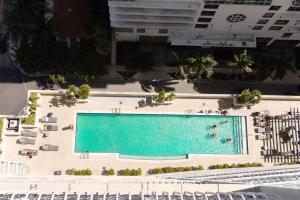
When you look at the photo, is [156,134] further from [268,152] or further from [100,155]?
[268,152]

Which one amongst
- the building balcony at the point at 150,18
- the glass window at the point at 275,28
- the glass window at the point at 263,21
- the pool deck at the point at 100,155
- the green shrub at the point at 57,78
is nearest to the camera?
the building balcony at the point at 150,18

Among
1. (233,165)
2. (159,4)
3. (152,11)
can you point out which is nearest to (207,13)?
(159,4)

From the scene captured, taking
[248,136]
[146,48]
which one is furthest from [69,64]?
[248,136]

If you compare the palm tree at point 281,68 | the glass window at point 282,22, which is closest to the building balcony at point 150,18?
the glass window at point 282,22

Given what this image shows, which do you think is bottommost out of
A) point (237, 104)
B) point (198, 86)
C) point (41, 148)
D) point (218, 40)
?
point (41, 148)

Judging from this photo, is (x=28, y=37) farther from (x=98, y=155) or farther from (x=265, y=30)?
(x=265, y=30)

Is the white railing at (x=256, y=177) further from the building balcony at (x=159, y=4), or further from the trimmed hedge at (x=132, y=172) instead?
the building balcony at (x=159, y=4)
